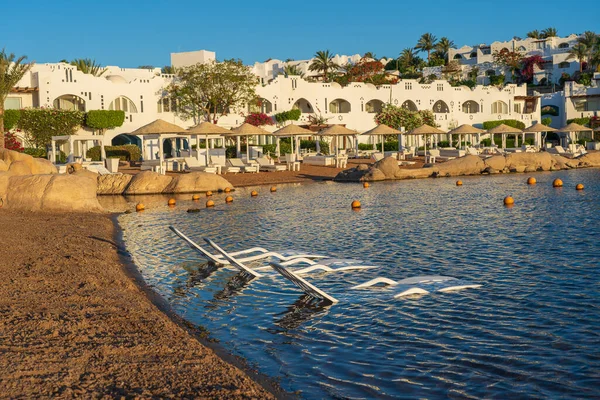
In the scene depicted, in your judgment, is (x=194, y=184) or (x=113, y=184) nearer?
(x=194, y=184)

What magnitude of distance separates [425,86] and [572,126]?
1856cm

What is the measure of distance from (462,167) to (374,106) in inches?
1300

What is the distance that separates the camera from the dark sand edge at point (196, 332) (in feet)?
19.7

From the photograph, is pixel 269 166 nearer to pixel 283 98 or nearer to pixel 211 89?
pixel 211 89

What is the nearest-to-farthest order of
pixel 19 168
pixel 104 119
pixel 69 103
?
1. pixel 19 168
2. pixel 104 119
3. pixel 69 103

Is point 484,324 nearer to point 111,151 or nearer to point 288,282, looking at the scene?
point 288,282

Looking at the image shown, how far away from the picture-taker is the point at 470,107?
7175 centimetres

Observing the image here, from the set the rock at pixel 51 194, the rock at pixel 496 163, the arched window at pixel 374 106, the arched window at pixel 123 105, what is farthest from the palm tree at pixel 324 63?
the rock at pixel 51 194

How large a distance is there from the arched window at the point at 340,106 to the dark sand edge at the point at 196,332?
170 feet

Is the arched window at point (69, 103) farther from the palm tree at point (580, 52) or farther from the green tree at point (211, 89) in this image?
the palm tree at point (580, 52)

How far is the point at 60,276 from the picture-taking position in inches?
378

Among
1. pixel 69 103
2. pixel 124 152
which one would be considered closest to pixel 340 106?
pixel 124 152

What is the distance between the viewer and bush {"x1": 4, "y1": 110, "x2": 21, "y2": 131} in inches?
1708

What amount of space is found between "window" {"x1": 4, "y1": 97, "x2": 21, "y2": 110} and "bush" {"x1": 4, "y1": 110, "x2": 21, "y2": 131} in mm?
2344
